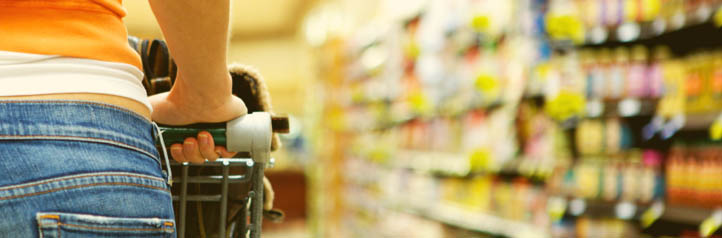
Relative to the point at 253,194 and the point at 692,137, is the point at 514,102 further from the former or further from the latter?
the point at 253,194

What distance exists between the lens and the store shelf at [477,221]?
3.41 meters

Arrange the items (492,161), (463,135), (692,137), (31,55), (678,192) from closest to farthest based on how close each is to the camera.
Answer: (31,55)
(678,192)
(692,137)
(492,161)
(463,135)

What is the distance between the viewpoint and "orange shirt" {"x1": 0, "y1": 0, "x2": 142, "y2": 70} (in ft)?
2.24

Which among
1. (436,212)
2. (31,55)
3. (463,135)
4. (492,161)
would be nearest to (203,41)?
(31,55)

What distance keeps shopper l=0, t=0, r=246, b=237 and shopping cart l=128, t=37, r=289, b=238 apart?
128mm

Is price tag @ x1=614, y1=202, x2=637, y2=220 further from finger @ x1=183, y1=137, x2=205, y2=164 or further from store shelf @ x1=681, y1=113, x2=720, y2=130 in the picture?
finger @ x1=183, y1=137, x2=205, y2=164

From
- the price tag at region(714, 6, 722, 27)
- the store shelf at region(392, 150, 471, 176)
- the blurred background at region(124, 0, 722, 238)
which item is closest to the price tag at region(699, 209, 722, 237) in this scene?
the blurred background at region(124, 0, 722, 238)

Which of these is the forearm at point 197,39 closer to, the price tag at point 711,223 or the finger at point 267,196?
the finger at point 267,196

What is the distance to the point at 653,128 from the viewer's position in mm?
2848

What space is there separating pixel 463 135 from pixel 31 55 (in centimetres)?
373

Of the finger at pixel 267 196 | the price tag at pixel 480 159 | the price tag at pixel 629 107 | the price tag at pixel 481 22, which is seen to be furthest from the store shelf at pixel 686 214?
the finger at pixel 267 196

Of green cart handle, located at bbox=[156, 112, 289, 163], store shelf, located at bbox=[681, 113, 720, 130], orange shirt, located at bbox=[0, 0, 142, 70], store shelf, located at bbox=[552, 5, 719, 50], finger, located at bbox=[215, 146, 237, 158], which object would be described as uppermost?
store shelf, located at bbox=[552, 5, 719, 50]

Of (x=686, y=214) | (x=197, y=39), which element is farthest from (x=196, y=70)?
(x=686, y=214)

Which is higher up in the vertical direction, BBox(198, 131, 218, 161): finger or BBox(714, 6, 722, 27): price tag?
BBox(714, 6, 722, 27): price tag
